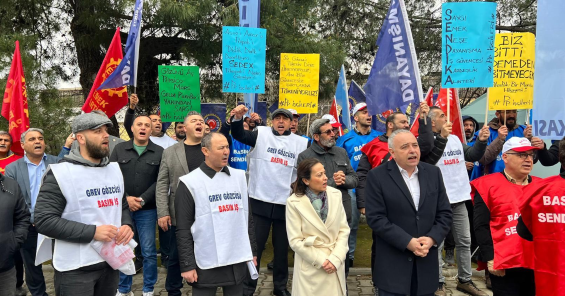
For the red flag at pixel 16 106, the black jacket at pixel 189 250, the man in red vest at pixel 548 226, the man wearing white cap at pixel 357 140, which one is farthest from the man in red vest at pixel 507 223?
the red flag at pixel 16 106

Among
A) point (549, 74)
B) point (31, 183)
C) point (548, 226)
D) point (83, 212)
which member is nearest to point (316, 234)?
point (548, 226)

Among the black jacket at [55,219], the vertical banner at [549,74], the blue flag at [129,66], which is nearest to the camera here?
the black jacket at [55,219]

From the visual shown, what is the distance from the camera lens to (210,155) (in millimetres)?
3637

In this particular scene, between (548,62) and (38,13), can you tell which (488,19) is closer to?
(548,62)

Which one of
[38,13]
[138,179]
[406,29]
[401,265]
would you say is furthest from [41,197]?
[38,13]

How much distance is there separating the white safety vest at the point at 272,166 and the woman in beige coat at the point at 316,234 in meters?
1.24

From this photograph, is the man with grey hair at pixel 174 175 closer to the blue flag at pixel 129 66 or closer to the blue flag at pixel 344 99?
the blue flag at pixel 129 66

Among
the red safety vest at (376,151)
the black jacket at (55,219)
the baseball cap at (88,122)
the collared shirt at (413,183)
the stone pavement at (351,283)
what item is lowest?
the stone pavement at (351,283)

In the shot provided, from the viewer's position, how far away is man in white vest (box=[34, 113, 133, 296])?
10.2ft

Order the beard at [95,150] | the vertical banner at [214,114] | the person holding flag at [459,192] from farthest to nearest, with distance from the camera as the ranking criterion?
the vertical banner at [214,114] < the person holding flag at [459,192] < the beard at [95,150]

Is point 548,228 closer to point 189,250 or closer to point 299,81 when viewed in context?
point 189,250

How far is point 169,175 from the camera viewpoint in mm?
4680

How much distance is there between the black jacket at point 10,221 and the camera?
11.8ft

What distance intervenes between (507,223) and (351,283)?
2.56 meters
